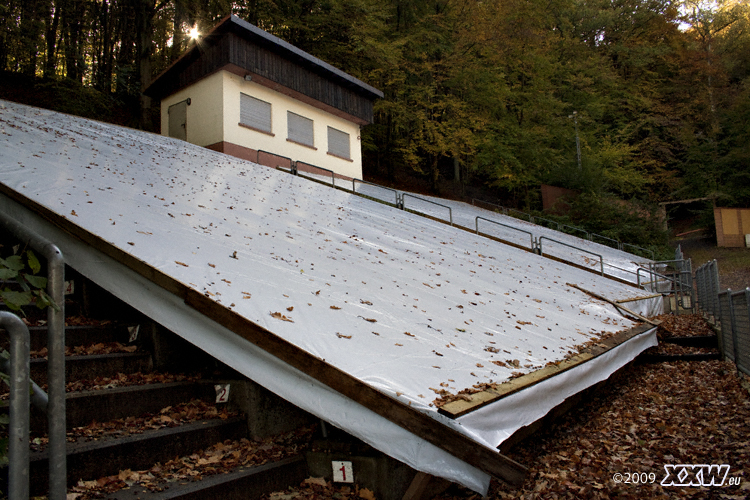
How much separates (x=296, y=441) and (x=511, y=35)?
27.3 meters

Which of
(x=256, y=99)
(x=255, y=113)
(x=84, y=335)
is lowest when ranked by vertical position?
(x=84, y=335)

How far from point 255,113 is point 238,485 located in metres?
14.5

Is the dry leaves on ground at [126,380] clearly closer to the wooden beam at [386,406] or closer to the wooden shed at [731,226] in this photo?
the wooden beam at [386,406]

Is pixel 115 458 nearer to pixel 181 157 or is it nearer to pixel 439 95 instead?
pixel 181 157

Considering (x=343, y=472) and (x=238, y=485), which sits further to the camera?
(x=343, y=472)

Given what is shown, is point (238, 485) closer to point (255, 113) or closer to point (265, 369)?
point (265, 369)

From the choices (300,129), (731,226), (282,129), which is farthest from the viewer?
(731,226)

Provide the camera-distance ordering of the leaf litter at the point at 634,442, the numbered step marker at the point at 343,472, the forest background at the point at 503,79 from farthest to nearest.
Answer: the forest background at the point at 503,79 → the leaf litter at the point at 634,442 → the numbered step marker at the point at 343,472

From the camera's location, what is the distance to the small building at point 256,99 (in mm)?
14758

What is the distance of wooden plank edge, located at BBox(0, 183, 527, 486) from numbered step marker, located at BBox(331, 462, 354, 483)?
67 cm

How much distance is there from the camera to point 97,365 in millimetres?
3459

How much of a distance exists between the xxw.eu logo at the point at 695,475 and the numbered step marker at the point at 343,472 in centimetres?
224

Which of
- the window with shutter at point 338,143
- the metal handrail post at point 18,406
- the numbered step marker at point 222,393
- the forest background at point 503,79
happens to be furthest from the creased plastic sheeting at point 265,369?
the forest background at point 503,79

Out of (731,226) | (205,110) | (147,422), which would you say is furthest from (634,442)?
(731,226)
